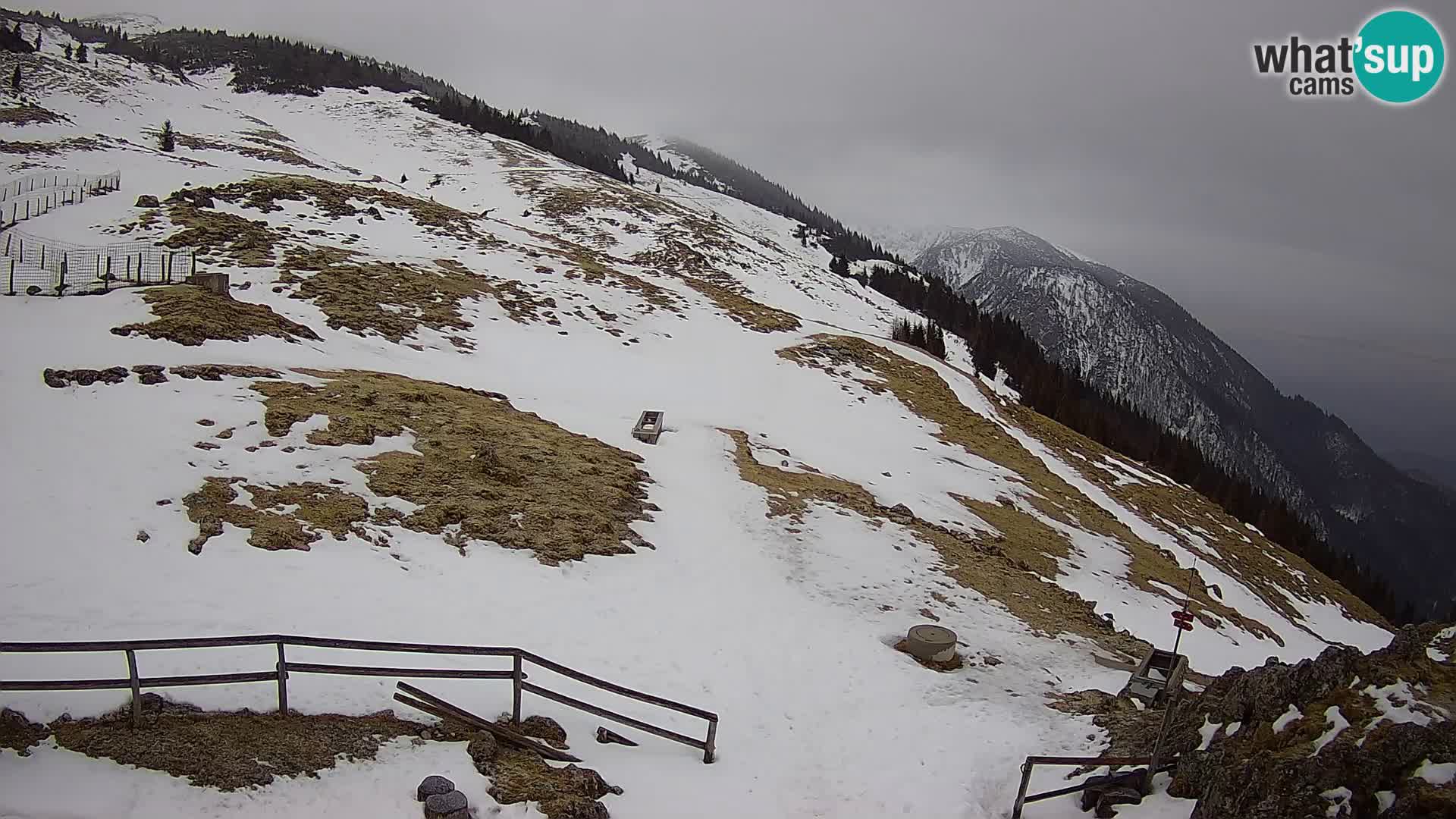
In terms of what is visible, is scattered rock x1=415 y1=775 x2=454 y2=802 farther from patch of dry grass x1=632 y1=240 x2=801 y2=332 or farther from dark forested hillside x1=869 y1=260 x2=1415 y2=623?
dark forested hillside x1=869 y1=260 x2=1415 y2=623

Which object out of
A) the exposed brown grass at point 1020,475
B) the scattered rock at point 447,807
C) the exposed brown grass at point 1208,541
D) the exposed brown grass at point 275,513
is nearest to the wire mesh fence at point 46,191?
the exposed brown grass at point 275,513

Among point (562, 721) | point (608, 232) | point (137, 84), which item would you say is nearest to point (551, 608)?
point (562, 721)

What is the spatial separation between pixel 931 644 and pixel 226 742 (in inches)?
408

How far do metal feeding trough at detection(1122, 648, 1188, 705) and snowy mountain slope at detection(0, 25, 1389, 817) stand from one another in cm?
100

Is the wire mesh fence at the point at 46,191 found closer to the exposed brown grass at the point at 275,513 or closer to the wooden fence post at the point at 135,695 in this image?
the exposed brown grass at the point at 275,513

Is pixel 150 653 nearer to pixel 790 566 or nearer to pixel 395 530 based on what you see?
pixel 395 530

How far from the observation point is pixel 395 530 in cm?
1230

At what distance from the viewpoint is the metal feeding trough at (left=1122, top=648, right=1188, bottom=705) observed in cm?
1030

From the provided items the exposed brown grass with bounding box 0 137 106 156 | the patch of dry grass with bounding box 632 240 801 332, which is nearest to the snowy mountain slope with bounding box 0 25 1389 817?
the patch of dry grass with bounding box 632 240 801 332

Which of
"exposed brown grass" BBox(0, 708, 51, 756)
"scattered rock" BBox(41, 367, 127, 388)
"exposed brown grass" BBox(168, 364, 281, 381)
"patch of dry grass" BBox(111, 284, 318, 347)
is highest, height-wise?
"patch of dry grass" BBox(111, 284, 318, 347)

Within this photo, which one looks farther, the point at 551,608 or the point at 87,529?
the point at 551,608

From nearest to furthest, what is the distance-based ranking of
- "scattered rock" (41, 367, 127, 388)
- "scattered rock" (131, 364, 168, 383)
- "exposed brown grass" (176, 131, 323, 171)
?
"scattered rock" (41, 367, 127, 388) → "scattered rock" (131, 364, 168, 383) → "exposed brown grass" (176, 131, 323, 171)

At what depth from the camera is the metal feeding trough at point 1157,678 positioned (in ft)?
33.8

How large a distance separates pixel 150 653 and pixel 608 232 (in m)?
59.4
